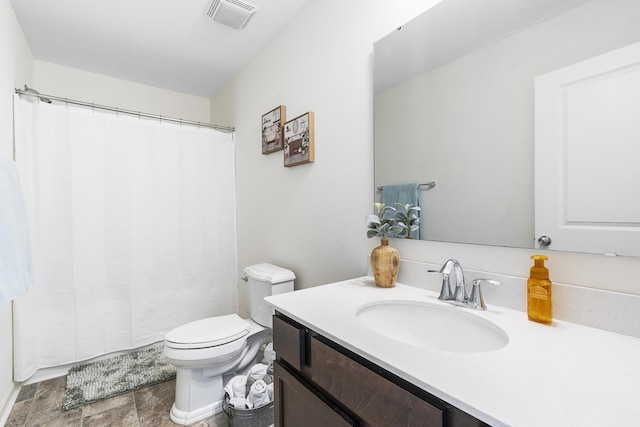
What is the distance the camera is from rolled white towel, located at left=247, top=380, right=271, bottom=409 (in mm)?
1457

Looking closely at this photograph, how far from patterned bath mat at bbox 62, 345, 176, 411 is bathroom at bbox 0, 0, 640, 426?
1.06 feet

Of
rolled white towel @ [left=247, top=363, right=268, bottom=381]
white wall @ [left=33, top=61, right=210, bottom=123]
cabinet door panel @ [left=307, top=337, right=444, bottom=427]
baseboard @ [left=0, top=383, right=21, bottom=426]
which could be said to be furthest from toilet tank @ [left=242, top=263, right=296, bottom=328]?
white wall @ [left=33, top=61, right=210, bottom=123]

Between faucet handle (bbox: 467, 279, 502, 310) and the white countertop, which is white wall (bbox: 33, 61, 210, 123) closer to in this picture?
the white countertop

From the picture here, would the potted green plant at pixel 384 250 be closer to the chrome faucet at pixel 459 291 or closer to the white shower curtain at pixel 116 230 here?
the chrome faucet at pixel 459 291

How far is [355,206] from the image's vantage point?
1.49m

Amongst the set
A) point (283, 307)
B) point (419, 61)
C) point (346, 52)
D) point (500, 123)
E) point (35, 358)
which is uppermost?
point (346, 52)

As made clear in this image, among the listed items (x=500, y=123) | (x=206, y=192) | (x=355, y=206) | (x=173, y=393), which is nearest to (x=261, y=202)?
(x=206, y=192)

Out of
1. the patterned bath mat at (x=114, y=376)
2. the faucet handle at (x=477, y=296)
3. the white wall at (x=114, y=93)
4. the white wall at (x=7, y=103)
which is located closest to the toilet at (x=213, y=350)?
the patterned bath mat at (x=114, y=376)

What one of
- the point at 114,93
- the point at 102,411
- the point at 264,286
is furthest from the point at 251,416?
the point at 114,93

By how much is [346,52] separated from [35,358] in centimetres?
272

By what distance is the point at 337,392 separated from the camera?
0.76m

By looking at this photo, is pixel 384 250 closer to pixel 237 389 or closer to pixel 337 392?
pixel 337 392

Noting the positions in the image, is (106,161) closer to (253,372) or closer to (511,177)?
(253,372)

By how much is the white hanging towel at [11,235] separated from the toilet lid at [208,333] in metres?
0.69
